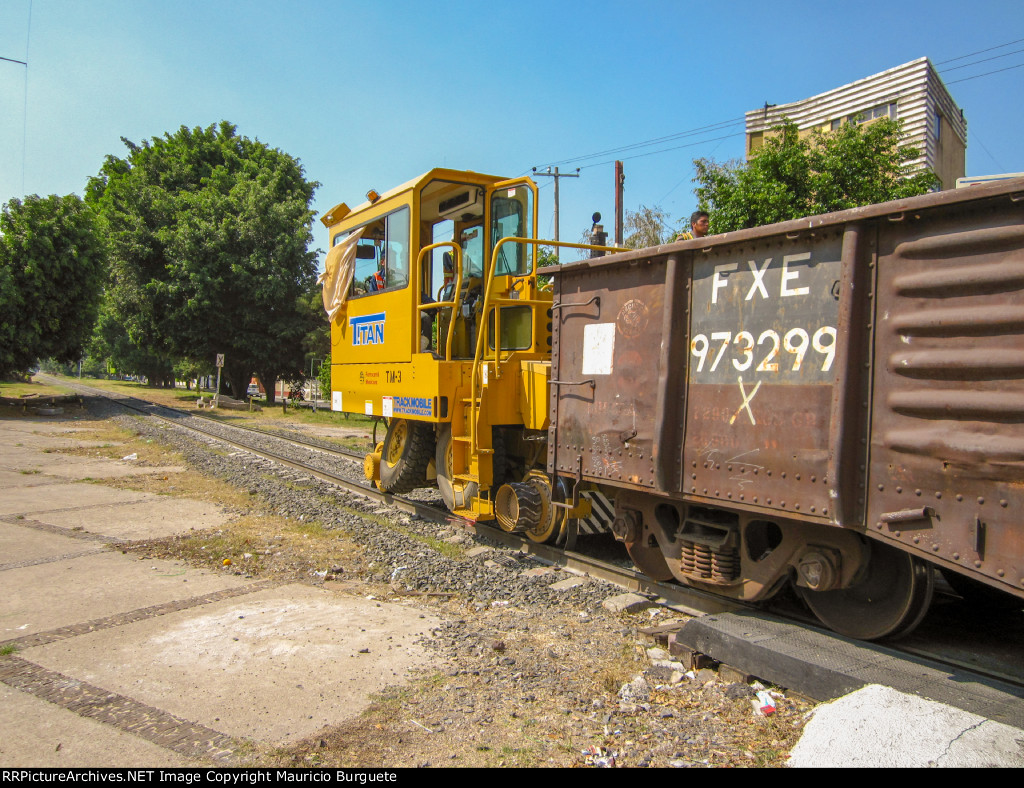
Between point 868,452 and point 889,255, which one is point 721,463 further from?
point 889,255

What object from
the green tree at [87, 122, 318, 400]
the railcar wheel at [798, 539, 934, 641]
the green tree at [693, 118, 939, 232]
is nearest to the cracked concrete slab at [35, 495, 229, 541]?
the railcar wheel at [798, 539, 934, 641]

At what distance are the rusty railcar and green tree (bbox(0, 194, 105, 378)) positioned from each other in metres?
27.3

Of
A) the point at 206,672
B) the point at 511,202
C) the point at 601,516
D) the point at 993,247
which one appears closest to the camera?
the point at 993,247

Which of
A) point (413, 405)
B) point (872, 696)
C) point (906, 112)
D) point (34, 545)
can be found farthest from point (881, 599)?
point (906, 112)

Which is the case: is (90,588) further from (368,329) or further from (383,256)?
(383,256)

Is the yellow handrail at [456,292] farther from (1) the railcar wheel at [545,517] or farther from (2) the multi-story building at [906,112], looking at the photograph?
(2) the multi-story building at [906,112]

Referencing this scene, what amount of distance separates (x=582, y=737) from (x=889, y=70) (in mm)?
25963

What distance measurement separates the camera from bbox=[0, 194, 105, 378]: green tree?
24.9 meters

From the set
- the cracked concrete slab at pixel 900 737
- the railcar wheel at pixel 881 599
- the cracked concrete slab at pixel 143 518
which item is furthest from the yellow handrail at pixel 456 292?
the cracked concrete slab at pixel 900 737

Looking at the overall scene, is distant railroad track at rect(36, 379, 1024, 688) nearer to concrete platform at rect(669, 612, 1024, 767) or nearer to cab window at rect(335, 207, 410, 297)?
concrete platform at rect(669, 612, 1024, 767)

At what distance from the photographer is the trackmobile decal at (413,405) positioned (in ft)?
24.6

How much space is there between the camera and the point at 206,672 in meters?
4.07

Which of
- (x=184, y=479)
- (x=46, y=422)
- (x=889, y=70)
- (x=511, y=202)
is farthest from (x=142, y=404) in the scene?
(x=889, y=70)

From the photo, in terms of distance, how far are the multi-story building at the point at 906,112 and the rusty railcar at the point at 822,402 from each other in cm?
1790
